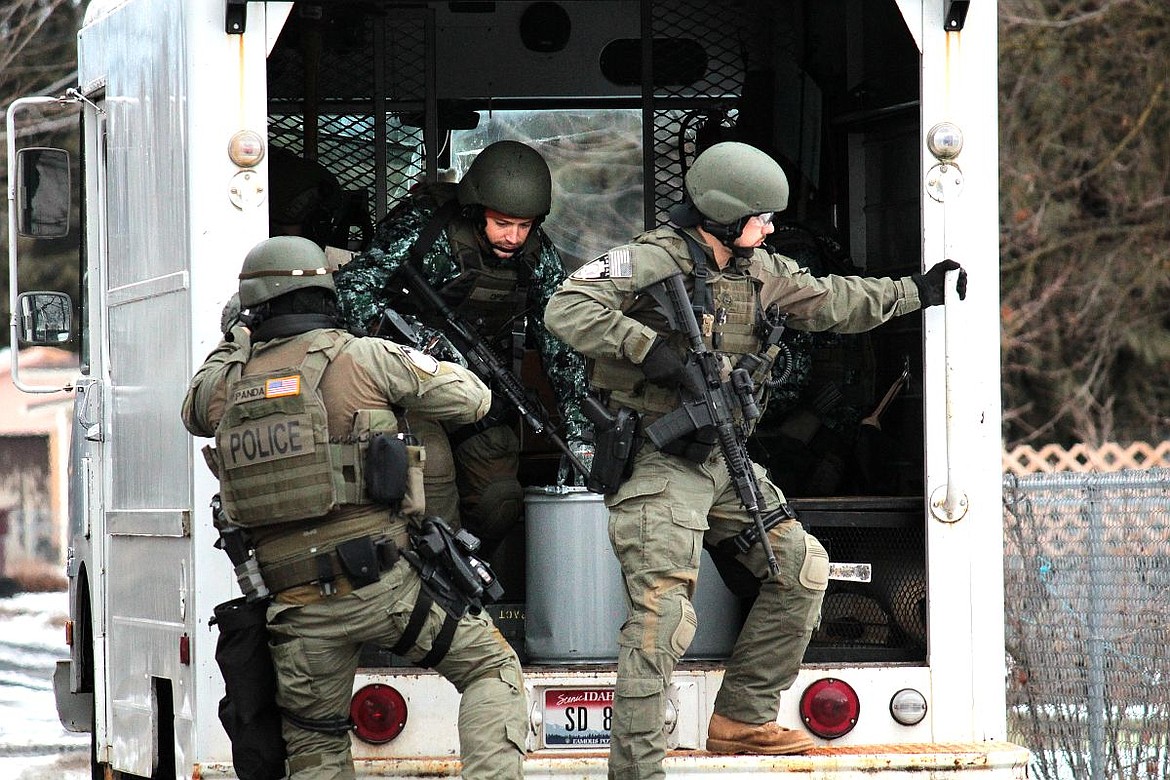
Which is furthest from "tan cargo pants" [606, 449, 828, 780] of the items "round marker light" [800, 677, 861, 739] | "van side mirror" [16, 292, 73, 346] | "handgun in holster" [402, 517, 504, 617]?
"van side mirror" [16, 292, 73, 346]

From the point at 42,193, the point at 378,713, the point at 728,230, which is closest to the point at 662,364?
the point at 728,230

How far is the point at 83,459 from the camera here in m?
6.27

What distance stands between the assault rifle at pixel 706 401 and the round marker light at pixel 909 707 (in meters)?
0.53

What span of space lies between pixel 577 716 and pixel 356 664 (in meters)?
0.72

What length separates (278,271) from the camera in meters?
4.38

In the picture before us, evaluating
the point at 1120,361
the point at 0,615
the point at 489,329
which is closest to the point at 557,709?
the point at 489,329

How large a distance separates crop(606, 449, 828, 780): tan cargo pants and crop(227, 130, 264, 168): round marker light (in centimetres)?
129

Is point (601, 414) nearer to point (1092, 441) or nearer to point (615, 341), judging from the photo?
point (615, 341)

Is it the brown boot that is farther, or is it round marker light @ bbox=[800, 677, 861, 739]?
round marker light @ bbox=[800, 677, 861, 739]

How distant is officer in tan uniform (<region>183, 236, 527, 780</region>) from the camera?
14.1ft

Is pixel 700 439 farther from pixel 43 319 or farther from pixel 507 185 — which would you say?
pixel 43 319

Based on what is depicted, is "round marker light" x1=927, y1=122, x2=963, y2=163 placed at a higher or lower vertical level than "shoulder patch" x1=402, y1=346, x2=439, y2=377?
higher

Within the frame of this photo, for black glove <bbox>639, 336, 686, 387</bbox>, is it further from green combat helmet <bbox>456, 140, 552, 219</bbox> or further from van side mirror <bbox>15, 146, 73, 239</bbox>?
van side mirror <bbox>15, 146, 73, 239</bbox>

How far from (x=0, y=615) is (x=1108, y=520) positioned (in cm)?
1273
